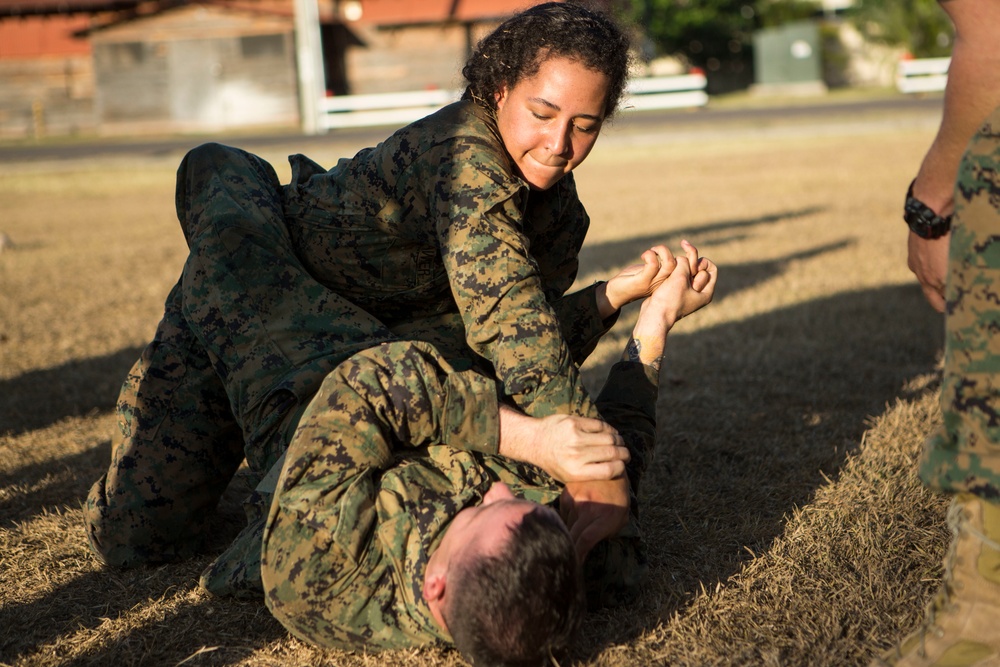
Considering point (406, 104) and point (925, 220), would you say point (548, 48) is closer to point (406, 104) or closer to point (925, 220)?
point (925, 220)

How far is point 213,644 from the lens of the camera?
104 inches

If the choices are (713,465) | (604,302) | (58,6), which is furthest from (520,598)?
(58,6)

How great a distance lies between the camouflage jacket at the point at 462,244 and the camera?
2.60 metres

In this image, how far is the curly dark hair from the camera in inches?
114

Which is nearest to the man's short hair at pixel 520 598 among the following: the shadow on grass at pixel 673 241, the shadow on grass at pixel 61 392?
the shadow on grass at pixel 61 392

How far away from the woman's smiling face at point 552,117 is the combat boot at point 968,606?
1385 mm

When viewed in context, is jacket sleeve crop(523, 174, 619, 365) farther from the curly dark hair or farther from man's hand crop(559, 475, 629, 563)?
man's hand crop(559, 475, 629, 563)

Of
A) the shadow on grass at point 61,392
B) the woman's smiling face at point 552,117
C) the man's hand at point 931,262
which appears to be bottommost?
the shadow on grass at point 61,392

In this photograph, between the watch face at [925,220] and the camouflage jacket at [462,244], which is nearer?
the watch face at [925,220]

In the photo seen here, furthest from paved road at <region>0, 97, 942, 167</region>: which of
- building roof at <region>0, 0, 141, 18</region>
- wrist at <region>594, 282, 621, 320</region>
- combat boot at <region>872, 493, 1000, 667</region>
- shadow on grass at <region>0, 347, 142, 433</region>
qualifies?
combat boot at <region>872, 493, 1000, 667</region>

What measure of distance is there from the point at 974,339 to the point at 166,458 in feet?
7.84

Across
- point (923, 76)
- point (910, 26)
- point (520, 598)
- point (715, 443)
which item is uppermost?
point (520, 598)

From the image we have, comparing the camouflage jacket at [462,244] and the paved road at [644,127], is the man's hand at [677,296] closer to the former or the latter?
the camouflage jacket at [462,244]

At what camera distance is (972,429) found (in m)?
2.03
